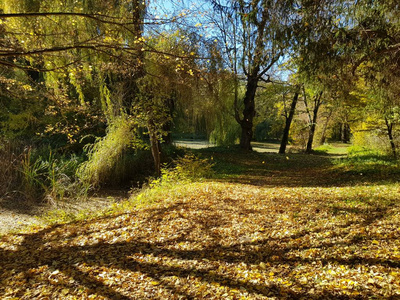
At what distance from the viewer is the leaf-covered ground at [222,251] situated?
254cm

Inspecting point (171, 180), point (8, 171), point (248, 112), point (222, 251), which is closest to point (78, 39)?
point (171, 180)

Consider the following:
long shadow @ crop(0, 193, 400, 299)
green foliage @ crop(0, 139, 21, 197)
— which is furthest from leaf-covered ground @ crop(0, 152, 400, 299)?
green foliage @ crop(0, 139, 21, 197)

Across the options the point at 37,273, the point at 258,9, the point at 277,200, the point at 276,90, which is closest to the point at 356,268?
the point at 277,200

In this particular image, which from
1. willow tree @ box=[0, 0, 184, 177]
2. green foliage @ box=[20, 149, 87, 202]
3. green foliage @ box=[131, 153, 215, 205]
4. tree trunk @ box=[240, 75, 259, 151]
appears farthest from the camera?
tree trunk @ box=[240, 75, 259, 151]

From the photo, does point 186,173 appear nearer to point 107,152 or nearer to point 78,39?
point 107,152

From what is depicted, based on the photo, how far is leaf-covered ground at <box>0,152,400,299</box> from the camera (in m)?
2.54

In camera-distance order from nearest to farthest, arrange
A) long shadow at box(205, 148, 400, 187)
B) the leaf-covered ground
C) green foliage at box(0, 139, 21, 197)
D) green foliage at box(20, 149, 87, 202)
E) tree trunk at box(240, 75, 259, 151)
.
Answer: the leaf-covered ground
green foliage at box(20, 149, 87, 202)
long shadow at box(205, 148, 400, 187)
green foliage at box(0, 139, 21, 197)
tree trunk at box(240, 75, 259, 151)

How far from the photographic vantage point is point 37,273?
3008mm

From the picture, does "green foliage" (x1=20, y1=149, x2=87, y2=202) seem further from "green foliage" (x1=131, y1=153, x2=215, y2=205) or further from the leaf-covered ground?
the leaf-covered ground

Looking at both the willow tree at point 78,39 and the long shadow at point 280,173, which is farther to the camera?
the long shadow at point 280,173

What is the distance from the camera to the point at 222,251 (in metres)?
3.25

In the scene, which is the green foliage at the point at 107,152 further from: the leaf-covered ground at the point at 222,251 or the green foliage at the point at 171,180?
the leaf-covered ground at the point at 222,251

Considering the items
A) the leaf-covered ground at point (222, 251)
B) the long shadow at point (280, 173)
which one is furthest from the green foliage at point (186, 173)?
the leaf-covered ground at point (222, 251)

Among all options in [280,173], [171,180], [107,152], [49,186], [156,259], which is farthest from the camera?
[280,173]
